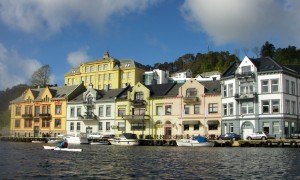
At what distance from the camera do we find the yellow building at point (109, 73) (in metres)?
121

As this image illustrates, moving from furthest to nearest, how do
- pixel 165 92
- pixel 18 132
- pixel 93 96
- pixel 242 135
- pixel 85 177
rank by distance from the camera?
pixel 18 132
pixel 93 96
pixel 165 92
pixel 242 135
pixel 85 177

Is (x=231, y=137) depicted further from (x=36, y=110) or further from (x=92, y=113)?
(x=36, y=110)

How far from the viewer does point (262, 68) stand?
71.9 m

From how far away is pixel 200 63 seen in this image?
157 m

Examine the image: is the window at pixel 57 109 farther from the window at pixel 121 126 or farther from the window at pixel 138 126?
the window at pixel 138 126

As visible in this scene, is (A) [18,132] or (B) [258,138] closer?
(B) [258,138]

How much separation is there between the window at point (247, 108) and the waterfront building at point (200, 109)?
18.0ft

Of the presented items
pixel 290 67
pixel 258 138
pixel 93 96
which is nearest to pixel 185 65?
pixel 93 96

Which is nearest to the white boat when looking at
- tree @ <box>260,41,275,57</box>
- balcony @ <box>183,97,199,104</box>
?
balcony @ <box>183,97,199,104</box>

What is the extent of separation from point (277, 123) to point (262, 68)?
10711 mm

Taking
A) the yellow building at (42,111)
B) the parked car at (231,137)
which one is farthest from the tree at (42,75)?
the parked car at (231,137)

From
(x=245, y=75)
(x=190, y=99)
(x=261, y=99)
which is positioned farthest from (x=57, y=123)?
(x=261, y=99)

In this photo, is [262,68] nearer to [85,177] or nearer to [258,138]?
[258,138]

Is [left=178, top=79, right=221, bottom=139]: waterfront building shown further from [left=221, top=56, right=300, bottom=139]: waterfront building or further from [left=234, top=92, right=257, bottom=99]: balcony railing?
[left=234, top=92, right=257, bottom=99]: balcony railing
